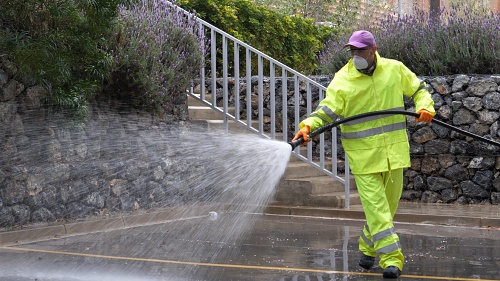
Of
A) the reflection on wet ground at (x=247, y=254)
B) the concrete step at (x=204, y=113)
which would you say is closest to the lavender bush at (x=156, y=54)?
the concrete step at (x=204, y=113)

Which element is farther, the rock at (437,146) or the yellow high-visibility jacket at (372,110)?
the rock at (437,146)

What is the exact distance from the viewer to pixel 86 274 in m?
6.93

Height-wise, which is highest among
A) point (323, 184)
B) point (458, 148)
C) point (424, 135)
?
point (424, 135)

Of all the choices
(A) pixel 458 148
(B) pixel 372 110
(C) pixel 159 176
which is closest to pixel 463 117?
(A) pixel 458 148

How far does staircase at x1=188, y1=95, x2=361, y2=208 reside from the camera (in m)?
11.6

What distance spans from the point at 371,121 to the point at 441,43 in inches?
260

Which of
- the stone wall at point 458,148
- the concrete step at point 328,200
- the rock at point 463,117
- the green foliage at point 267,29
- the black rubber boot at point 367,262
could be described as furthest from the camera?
the green foliage at point 267,29

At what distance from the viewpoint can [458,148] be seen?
12.2m

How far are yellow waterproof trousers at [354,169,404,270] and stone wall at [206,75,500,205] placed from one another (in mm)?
5145

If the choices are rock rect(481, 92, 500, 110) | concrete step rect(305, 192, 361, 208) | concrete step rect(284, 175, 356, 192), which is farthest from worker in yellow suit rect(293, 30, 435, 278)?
rock rect(481, 92, 500, 110)

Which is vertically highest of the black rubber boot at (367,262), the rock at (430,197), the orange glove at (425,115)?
the orange glove at (425,115)

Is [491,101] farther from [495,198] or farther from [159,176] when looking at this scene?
[159,176]

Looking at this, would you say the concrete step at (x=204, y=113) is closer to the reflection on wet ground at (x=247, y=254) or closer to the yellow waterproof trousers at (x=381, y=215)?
the reflection on wet ground at (x=247, y=254)

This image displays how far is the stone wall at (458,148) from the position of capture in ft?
39.6
